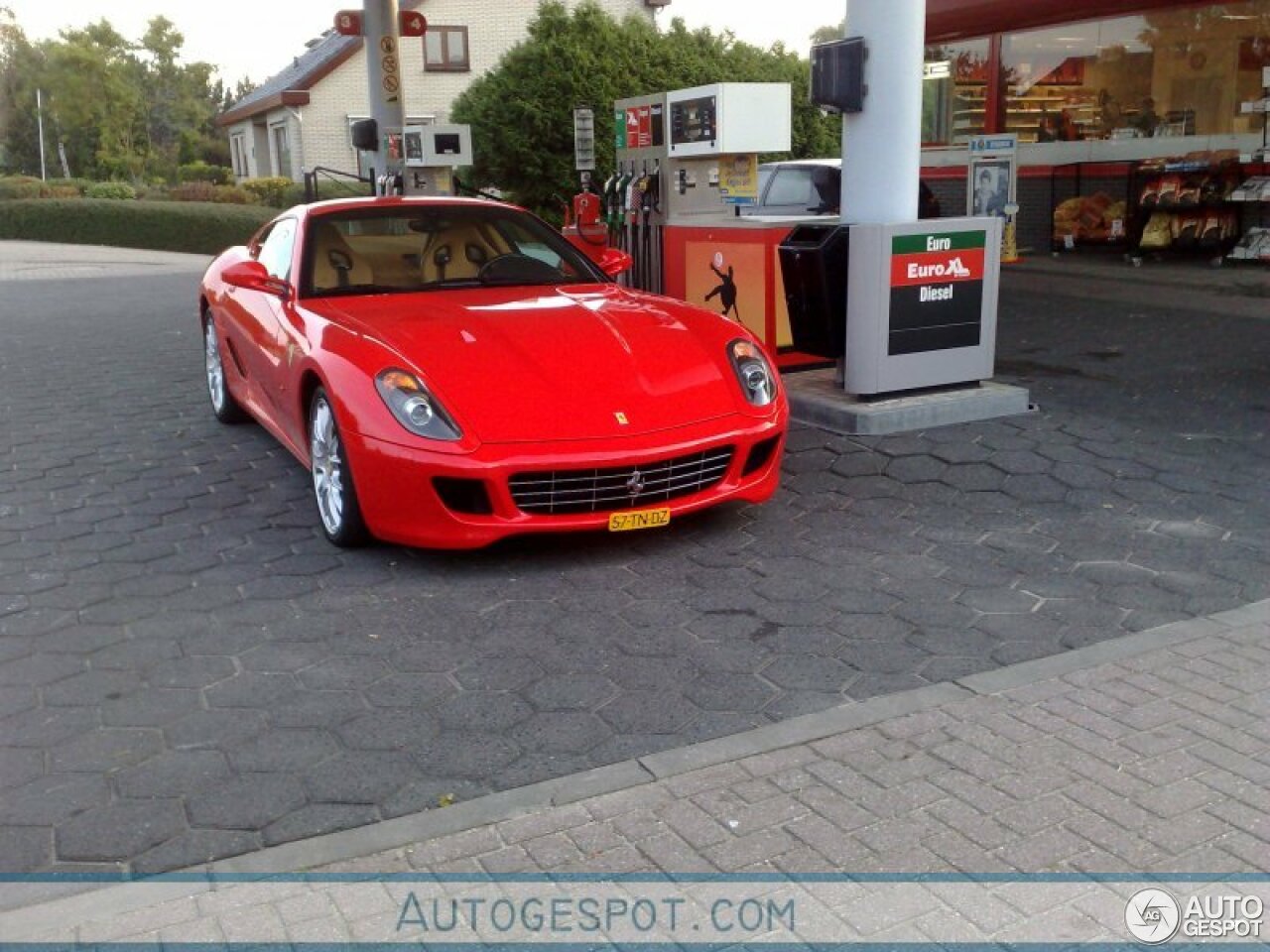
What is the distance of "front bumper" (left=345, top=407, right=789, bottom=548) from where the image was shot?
15.5 ft

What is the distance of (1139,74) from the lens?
681 inches

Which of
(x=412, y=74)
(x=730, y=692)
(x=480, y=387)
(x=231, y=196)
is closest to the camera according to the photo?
(x=730, y=692)

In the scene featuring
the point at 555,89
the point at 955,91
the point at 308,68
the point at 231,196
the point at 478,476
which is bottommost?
the point at 478,476

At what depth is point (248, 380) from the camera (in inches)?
266

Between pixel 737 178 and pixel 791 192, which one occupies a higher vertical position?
pixel 737 178

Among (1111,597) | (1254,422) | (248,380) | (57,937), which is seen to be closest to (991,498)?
(1111,597)

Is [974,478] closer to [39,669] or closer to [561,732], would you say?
[561,732]

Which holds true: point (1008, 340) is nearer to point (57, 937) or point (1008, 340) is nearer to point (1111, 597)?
point (1111, 597)

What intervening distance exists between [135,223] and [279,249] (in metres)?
25.0

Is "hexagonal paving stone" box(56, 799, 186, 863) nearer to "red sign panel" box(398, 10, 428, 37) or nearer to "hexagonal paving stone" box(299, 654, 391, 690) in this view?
"hexagonal paving stone" box(299, 654, 391, 690)

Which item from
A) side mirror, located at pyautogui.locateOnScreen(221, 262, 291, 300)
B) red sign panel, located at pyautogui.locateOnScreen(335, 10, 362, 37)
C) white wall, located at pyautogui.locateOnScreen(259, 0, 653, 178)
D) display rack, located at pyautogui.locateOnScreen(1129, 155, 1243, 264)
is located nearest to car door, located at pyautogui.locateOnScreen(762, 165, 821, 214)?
display rack, located at pyautogui.locateOnScreen(1129, 155, 1243, 264)

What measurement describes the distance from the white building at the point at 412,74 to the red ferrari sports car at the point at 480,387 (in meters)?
30.7

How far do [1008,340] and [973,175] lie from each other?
7.01 meters

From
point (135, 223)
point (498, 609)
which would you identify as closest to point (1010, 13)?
point (498, 609)
